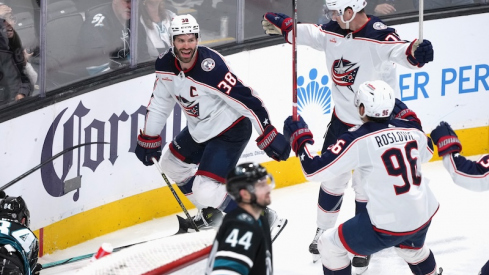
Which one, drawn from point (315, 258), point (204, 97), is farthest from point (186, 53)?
point (315, 258)

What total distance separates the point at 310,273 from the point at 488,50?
8.69ft

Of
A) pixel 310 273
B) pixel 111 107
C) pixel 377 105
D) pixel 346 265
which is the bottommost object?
pixel 310 273

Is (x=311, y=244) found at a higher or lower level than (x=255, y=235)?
lower

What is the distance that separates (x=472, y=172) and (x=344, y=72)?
3.84 feet

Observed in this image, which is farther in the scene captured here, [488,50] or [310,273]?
[488,50]

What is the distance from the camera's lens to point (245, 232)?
309 centimetres

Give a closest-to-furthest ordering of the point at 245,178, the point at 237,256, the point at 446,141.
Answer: the point at 237,256 < the point at 245,178 < the point at 446,141

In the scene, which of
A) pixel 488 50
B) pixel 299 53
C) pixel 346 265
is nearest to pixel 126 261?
pixel 346 265

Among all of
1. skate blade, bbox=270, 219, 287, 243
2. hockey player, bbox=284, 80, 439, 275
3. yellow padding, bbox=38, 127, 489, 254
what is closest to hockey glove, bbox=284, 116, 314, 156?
hockey player, bbox=284, 80, 439, 275

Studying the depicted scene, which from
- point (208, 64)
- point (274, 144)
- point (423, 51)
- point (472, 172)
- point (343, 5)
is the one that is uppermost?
point (343, 5)

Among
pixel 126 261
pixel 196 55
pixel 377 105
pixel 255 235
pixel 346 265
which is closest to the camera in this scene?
pixel 255 235

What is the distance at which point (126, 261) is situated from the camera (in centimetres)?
346

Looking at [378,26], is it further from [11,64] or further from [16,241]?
[16,241]

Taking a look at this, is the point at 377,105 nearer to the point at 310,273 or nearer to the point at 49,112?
the point at 310,273
